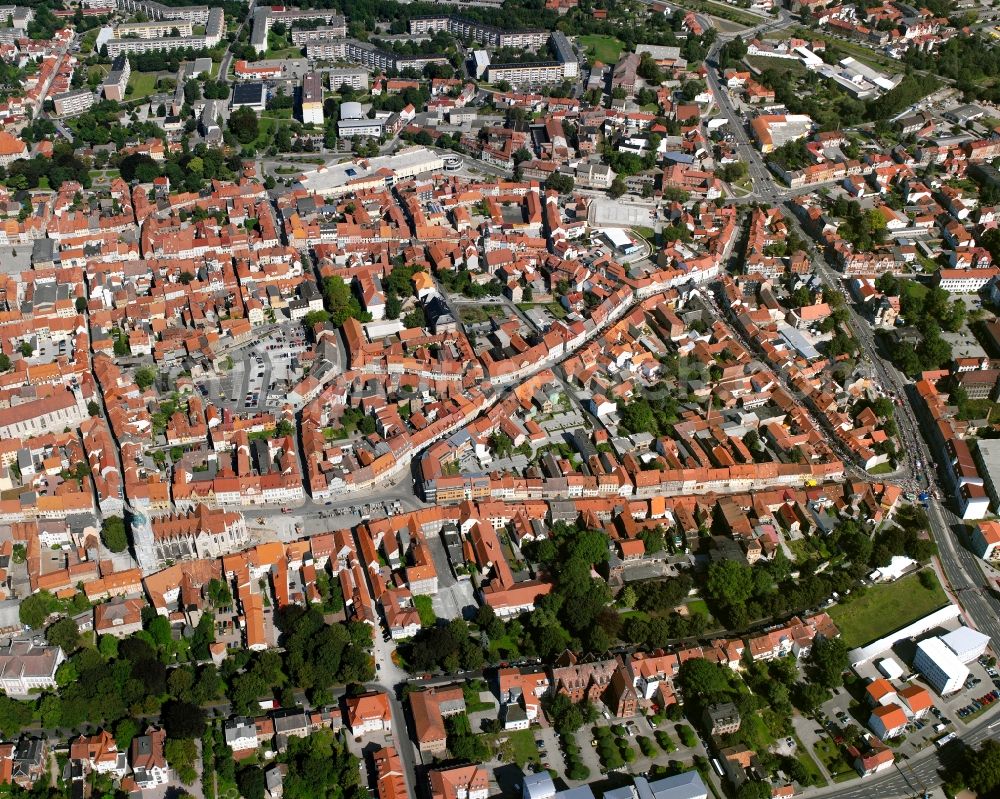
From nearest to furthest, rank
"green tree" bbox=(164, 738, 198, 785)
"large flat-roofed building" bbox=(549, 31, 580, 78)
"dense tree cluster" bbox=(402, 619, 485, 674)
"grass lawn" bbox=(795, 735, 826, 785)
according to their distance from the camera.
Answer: "green tree" bbox=(164, 738, 198, 785) → "grass lawn" bbox=(795, 735, 826, 785) → "dense tree cluster" bbox=(402, 619, 485, 674) → "large flat-roofed building" bbox=(549, 31, 580, 78)

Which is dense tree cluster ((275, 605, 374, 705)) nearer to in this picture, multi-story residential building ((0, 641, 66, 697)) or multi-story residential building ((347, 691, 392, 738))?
multi-story residential building ((347, 691, 392, 738))

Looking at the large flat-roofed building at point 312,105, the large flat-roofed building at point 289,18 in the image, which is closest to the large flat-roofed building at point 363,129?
the large flat-roofed building at point 312,105

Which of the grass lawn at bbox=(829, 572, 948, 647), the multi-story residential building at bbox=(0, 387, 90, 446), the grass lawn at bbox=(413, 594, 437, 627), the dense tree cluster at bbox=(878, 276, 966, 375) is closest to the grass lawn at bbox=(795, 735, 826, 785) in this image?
the grass lawn at bbox=(829, 572, 948, 647)

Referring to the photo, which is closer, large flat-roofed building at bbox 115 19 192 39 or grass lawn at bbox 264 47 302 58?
grass lawn at bbox 264 47 302 58

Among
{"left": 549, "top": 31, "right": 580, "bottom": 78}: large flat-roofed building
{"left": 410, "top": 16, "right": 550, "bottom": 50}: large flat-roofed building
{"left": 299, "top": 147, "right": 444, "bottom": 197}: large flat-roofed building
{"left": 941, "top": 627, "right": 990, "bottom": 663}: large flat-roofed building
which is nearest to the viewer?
{"left": 941, "top": 627, "right": 990, "bottom": 663}: large flat-roofed building

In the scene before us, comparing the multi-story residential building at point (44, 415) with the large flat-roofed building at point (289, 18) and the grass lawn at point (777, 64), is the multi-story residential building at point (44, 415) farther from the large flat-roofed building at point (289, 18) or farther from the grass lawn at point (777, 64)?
the grass lawn at point (777, 64)

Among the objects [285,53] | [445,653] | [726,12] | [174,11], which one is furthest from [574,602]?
[726,12]

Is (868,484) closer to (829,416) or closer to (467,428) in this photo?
(829,416)

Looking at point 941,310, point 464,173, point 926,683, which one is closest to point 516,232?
point 464,173

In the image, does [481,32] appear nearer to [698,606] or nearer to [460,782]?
[698,606]
